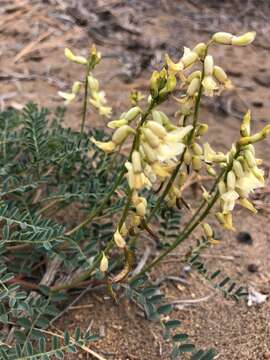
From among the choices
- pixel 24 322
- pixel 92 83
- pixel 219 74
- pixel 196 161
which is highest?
pixel 219 74

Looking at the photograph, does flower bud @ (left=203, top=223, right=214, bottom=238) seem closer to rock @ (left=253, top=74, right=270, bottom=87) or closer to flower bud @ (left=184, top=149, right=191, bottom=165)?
flower bud @ (left=184, top=149, right=191, bottom=165)

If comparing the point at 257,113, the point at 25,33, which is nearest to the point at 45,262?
the point at 257,113

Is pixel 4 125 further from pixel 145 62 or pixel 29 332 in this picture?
pixel 145 62

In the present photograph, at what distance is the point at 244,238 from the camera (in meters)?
2.46

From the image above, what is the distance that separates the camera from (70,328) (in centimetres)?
204

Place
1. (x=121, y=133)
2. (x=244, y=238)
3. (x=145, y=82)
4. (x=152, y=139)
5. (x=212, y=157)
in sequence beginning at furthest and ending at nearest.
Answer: (x=145, y=82) → (x=244, y=238) → (x=212, y=157) → (x=121, y=133) → (x=152, y=139)

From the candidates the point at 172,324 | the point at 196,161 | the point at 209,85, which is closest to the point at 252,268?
the point at 172,324

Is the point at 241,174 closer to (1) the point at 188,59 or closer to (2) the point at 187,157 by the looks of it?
(2) the point at 187,157

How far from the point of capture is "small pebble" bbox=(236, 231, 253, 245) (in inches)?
96.0

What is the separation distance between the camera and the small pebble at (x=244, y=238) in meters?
2.44

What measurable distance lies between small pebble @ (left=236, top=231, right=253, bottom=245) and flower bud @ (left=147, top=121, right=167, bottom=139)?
1.15 metres

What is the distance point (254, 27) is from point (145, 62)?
920mm

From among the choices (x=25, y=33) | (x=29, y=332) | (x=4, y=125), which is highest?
(x=4, y=125)

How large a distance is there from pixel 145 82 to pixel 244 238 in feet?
4.54
